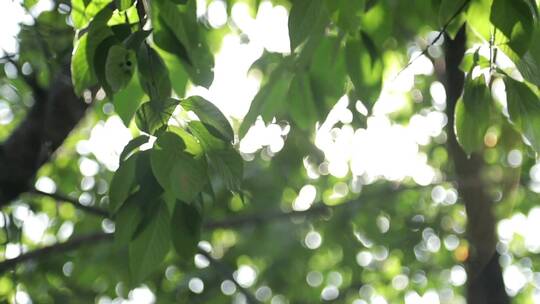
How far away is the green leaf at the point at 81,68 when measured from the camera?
2049 millimetres

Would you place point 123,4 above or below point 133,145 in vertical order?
above

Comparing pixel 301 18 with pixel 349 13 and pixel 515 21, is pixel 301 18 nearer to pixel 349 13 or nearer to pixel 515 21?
pixel 349 13

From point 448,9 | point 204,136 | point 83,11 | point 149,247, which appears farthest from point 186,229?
point 448,9

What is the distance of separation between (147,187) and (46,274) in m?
3.31

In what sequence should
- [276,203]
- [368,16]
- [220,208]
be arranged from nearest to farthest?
[368,16], [276,203], [220,208]

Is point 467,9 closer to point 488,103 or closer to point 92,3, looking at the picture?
point 488,103

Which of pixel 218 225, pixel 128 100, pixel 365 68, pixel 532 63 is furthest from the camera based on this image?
pixel 218 225

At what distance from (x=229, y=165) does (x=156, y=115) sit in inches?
7.5

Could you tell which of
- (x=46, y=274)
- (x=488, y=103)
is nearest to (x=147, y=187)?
(x=488, y=103)

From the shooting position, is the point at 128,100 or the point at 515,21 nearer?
the point at 515,21

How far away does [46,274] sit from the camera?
497cm

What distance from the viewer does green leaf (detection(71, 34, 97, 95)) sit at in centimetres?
205

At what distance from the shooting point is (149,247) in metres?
1.90

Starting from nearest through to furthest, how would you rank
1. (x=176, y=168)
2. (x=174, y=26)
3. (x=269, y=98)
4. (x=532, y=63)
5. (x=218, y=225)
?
(x=176, y=168)
(x=532, y=63)
(x=174, y=26)
(x=269, y=98)
(x=218, y=225)
